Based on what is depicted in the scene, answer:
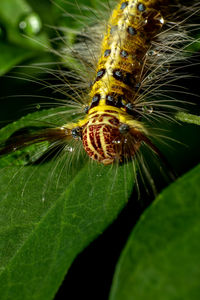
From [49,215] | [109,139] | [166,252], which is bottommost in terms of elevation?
[166,252]

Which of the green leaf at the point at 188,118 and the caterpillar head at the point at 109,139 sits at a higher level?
the caterpillar head at the point at 109,139

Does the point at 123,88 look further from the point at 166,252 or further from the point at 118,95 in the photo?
the point at 166,252

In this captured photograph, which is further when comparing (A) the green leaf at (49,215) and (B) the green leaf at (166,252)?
(A) the green leaf at (49,215)

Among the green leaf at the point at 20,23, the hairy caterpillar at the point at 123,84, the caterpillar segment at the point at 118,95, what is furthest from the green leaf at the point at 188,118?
the green leaf at the point at 20,23

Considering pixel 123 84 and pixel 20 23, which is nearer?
pixel 123 84

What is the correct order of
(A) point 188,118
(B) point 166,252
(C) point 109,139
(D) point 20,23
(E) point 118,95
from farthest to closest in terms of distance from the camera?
(D) point 20,23 < (E) point 118,95 < (A) point 188,118 < (C) point 109,139 < (B) point 166,252

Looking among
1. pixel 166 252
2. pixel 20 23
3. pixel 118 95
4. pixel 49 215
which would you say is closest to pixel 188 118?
pixel 118 95

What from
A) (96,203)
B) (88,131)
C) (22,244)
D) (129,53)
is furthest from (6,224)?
(129,53)

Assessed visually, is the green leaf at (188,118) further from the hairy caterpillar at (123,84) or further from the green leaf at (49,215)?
the green leaf at (49,215)
